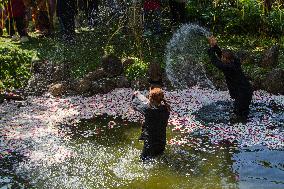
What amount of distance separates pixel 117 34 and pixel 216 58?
5870 mm

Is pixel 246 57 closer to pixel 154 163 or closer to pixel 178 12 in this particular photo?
pixel 178 12

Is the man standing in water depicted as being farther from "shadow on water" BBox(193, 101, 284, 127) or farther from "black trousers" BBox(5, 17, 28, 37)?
"black trousers" BBox(5, 17, 28, 37)

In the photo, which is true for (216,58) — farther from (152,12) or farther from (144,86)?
(152,12)

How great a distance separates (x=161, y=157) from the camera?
870cm

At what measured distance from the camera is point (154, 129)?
8.47 m

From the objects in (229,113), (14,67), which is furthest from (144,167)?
(14,67)

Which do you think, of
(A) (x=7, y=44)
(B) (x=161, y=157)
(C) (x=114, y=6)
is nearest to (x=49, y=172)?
(B) (x=161, y=157)

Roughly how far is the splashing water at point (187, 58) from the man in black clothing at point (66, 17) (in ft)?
10.8

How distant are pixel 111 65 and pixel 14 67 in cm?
309

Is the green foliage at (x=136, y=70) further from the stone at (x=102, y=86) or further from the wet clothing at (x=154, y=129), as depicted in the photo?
the wet clothing at (x=154, y=129)

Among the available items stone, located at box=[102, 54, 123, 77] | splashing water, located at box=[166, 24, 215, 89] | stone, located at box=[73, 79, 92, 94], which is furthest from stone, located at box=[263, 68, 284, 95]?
stone, located at box=[73, 79, 92, 94]

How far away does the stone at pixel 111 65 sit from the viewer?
1323 centimetres

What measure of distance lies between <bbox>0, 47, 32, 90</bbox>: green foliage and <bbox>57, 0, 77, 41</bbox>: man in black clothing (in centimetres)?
162

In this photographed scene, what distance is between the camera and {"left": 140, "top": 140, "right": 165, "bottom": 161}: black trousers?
8.55m
